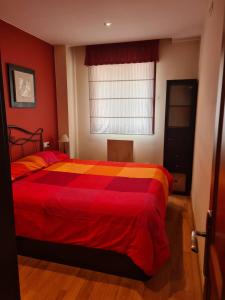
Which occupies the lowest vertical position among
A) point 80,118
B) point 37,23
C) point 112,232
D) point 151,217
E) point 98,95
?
point 112,232

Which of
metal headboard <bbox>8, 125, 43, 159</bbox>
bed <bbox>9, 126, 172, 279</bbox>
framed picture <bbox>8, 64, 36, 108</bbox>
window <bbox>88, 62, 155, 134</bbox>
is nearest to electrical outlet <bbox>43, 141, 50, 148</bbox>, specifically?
metal headboard <bbox>8, 125, 43, 159</bbox>

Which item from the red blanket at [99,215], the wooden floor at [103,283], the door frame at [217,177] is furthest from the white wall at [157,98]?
the door frame at [217,177]

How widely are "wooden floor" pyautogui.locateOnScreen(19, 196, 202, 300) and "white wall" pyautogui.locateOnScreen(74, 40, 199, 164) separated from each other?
89.3 inches

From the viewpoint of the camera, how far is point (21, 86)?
328 cm

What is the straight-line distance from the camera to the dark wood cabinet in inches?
145

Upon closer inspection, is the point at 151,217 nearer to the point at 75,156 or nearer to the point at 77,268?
the point at 77,268

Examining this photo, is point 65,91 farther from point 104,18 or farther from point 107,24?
point 104,18

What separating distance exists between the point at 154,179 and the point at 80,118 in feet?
7.92

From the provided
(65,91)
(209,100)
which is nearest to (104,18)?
(65,91)

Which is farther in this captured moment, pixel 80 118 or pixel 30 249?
pixel 80 118

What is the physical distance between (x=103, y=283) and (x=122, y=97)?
10.4ft

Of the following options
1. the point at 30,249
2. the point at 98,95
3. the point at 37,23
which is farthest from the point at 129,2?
the point at 30,249

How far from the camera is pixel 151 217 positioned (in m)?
1.90

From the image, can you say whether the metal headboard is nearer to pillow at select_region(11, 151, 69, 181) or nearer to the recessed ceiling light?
pillow at select_region(11, 151, 69, 181)
